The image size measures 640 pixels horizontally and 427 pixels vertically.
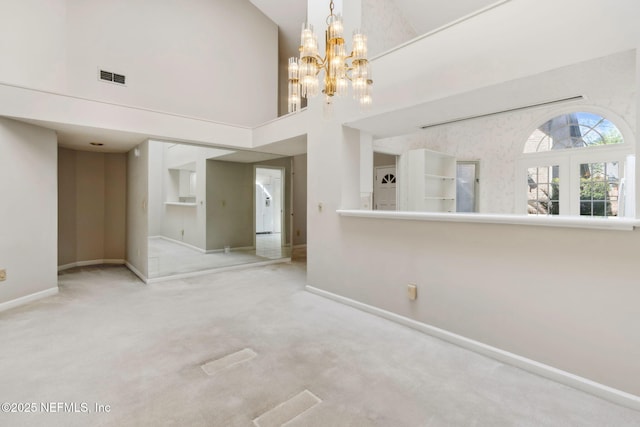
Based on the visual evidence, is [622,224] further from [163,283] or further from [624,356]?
[163,283]

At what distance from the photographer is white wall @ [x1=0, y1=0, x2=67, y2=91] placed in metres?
3.72

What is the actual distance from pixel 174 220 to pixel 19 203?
194 centimetres

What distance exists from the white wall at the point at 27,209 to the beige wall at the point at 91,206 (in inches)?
62.7

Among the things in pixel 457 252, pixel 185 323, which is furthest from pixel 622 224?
pixel 185 323

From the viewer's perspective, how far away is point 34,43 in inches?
155

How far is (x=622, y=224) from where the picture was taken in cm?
167

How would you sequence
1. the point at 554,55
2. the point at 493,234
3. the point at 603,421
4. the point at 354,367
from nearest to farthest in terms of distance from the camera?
1. the point at 603,421
2. the point at 554,55
3. the point at 354,367
4. the point at 493,234

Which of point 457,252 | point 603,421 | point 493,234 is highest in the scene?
point 493,234

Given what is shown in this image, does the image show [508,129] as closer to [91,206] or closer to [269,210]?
[269,210]

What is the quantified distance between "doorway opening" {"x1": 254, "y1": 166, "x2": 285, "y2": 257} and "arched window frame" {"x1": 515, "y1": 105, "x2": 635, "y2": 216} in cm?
469

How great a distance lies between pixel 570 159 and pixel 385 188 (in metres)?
3.11

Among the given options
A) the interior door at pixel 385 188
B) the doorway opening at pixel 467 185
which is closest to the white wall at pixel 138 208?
the interior door at pixel 385 188

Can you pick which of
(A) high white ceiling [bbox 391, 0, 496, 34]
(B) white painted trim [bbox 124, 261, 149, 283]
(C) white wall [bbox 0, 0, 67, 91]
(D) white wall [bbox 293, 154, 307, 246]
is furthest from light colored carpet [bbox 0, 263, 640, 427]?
(A) high white ceiling [bbox 391, 0, 496, 34]

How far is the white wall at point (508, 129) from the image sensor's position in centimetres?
214
